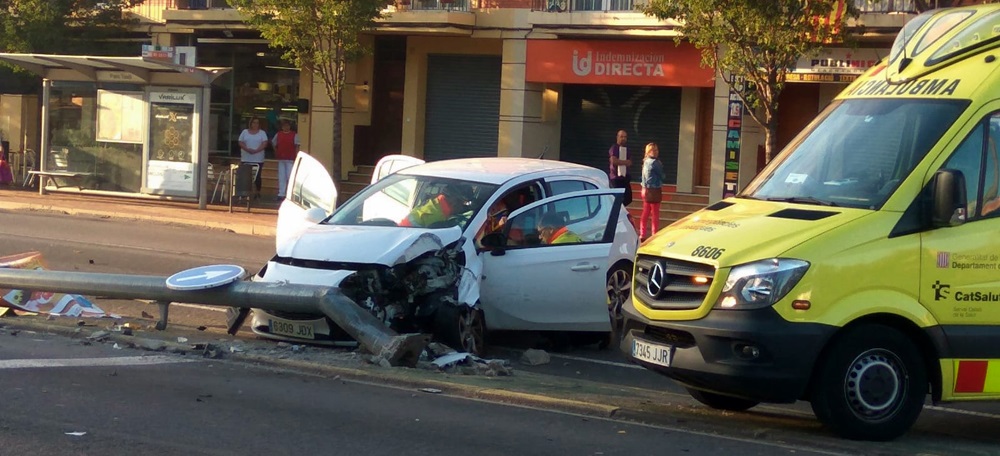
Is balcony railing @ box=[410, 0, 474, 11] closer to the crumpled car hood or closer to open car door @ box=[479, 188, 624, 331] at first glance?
open car door @ box=[479, 188, 624, 331]

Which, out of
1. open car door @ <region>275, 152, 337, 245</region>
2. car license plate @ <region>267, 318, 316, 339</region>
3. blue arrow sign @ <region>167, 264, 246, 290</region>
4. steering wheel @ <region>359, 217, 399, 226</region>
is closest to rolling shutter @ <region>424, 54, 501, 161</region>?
open car door @ <region>275, 152, 337, 245</region>

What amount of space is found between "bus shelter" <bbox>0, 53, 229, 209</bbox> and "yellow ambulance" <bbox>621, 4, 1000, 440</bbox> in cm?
1781

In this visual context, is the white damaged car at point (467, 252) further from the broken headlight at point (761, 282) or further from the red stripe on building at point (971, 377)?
the red stripe on building at point (971, 377)

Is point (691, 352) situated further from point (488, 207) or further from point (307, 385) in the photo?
point (488, 207)

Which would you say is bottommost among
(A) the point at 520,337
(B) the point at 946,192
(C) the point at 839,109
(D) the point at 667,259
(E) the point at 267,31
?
(A) the point at 520,337

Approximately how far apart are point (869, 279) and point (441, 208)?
15.3 ft

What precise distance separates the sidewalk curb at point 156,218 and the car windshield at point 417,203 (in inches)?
431

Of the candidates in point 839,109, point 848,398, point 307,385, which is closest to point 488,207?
point 307,385

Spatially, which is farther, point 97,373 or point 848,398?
point 97,373

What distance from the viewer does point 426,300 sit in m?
9.89

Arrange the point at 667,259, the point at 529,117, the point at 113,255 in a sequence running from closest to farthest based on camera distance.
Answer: the point at 667,259 < the point at 113,255 < the point at 529,117

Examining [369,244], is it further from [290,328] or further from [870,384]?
[870,384]

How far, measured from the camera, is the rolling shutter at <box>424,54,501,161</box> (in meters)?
28.7

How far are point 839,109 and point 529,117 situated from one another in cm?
1933
